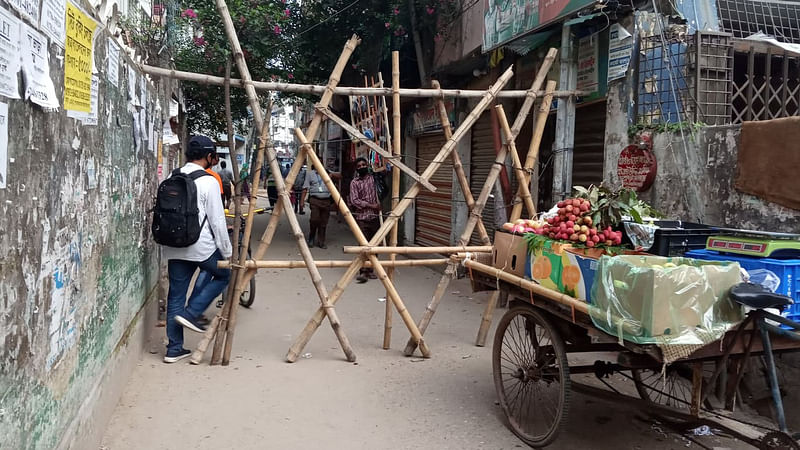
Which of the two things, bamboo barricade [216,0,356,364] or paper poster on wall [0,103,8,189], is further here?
bamboo barricade [216,0,356,364]

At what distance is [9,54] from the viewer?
203 cm

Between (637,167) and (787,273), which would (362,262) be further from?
(787,273)

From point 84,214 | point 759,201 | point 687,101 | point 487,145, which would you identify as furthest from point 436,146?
point 84,214

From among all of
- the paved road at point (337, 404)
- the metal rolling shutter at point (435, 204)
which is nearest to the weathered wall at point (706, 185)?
the paved road at point (337, 404)

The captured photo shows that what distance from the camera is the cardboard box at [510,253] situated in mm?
3958

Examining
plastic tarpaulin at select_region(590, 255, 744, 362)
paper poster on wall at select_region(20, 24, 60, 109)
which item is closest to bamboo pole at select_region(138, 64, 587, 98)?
paper poster on wall at select_region(20, 24, 60, 109)

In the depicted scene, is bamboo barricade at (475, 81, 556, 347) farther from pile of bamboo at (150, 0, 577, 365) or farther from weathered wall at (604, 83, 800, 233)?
weathered wall at (604, 83, 800, 233)

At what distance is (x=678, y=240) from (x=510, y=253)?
3.48ft

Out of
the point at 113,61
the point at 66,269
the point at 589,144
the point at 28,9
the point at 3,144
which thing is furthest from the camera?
the point at 589,144

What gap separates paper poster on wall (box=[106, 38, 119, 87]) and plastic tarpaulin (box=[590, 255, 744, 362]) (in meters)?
3.22

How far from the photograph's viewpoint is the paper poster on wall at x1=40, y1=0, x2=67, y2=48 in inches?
96.8

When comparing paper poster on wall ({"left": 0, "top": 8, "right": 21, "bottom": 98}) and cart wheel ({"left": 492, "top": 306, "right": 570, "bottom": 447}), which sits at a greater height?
paper poster on wall ({"left": 0, "top": 8, "right": 21, "bottom": 98})

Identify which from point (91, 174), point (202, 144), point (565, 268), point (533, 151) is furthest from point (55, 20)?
point (533, 151)

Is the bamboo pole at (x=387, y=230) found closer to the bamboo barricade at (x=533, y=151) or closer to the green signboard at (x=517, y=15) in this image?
the bamboo barricade at (x=533, y=151)
